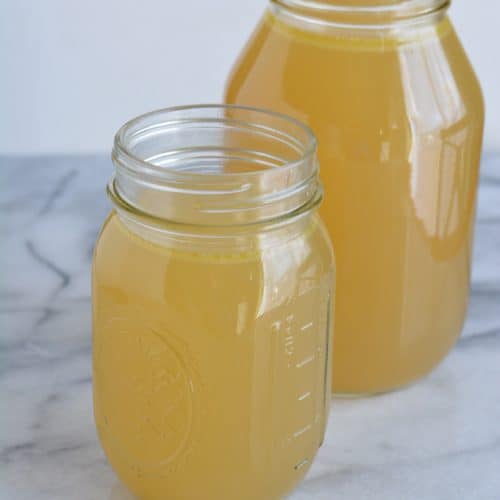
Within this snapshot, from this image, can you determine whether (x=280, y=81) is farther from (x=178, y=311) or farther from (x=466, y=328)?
(x=466, y=328)

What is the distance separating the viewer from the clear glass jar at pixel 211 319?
920 millimetres

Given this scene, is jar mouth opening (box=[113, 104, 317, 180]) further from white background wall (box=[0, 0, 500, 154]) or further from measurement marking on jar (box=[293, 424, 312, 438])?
white background wall (box=[0, 0, 500, 154])

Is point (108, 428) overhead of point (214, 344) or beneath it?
beneath

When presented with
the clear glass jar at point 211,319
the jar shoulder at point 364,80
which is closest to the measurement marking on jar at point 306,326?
the clear glass jar at point 211,319

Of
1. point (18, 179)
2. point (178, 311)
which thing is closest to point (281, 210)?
point (178, 311)

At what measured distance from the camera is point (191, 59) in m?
1.78

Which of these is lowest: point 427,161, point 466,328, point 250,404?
point 466,328

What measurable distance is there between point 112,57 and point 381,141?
2.56 ft

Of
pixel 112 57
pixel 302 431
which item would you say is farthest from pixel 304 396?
pixel 112 57

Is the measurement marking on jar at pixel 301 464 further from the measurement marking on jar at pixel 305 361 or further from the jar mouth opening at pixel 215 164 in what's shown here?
the jar mouth opening at pixel 215 164

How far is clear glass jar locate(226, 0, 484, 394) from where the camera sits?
108 centimetres

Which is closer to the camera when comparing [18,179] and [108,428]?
[108,428]

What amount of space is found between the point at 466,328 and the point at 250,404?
1.57 feet

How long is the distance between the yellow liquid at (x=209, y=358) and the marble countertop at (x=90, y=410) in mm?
97
